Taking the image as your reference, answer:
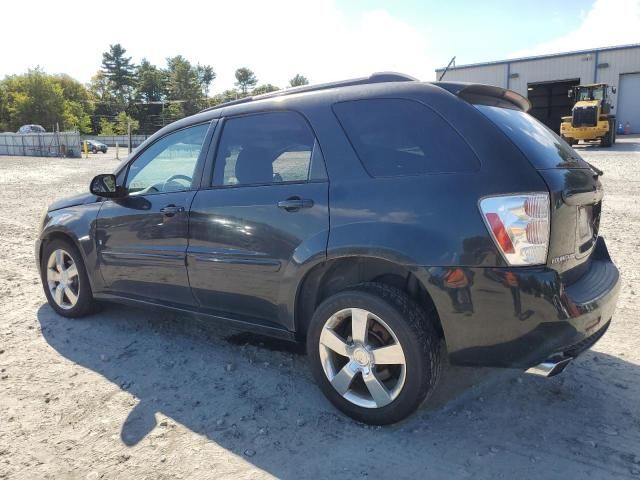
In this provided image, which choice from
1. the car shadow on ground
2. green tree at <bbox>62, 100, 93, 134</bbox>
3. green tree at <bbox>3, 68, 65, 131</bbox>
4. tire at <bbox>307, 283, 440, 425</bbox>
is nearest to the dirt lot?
the car shadow on ground

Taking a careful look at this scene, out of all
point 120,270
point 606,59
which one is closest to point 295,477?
point 120,270

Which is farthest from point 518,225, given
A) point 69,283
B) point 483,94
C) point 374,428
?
point 69,283

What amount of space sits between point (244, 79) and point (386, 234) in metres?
A: 112

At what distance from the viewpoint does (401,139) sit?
2.78 meters

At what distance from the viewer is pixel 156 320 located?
4562mm

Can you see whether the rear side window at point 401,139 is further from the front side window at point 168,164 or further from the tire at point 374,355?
the front side window at point 168,164

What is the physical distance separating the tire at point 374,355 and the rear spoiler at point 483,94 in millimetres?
1147

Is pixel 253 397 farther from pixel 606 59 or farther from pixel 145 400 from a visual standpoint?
pixel 606 59

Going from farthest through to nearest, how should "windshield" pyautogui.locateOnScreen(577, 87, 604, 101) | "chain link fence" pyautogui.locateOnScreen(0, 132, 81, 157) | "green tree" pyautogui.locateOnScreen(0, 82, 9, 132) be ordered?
"green tree" pyautogui.locateOnScreen(0, 82, 9, 132), "chain link fence" pyautogui.locateOnScreen(0, 132, 81, 157), "windshield" pyautogui.locateOnScreen(577, 87, 604, 101)

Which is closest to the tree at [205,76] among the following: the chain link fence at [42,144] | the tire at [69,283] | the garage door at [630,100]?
the chain link fence at [42,144]

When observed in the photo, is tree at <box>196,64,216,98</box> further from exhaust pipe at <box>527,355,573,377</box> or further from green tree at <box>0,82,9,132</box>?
exhaust pipe at <box>527,355,573,377</box>

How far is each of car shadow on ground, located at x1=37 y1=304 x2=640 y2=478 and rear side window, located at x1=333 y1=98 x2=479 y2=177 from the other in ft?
4.71

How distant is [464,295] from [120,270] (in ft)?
9.30

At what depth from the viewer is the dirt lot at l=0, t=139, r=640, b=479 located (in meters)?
2.53
